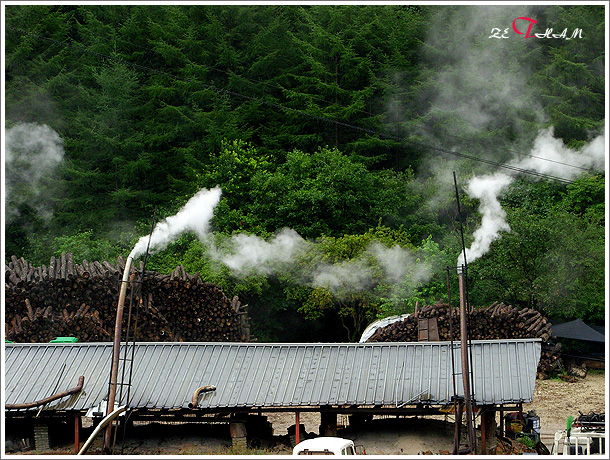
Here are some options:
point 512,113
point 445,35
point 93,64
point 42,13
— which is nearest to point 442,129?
point 512,113

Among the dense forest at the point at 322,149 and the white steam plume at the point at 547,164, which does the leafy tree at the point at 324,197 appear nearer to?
the dense forest at the point at 322,149

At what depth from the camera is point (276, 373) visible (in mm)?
14883

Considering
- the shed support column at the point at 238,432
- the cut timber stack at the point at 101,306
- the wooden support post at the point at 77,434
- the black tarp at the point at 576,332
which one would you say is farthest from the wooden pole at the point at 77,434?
the black tarp at the point at 576,332

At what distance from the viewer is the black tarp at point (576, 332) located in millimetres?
23500

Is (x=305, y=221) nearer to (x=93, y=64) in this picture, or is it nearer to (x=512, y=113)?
(x=512, y=113)

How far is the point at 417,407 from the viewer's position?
14102mm

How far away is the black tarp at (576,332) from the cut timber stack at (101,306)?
11265 mm

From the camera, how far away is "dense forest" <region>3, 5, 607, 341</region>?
26.1 meters

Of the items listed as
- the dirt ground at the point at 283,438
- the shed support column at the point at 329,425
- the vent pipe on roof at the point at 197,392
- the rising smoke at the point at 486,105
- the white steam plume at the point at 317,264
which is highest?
the rising smoke at the point at 486,105

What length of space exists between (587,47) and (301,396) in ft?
87.0

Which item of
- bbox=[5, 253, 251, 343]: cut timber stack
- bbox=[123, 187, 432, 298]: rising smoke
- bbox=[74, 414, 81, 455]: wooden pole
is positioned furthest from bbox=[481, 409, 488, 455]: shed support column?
bbox=[123, 187, 432, 298]: rising smoke

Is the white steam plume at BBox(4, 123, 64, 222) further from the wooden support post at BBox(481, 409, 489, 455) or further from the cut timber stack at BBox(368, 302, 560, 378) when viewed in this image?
the wooden support post at BBox(481, 409, 489, 455)

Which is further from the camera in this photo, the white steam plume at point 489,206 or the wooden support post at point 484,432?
the white steam plume at point 489,206

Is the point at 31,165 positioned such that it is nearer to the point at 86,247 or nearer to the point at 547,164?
the point at 86,247
